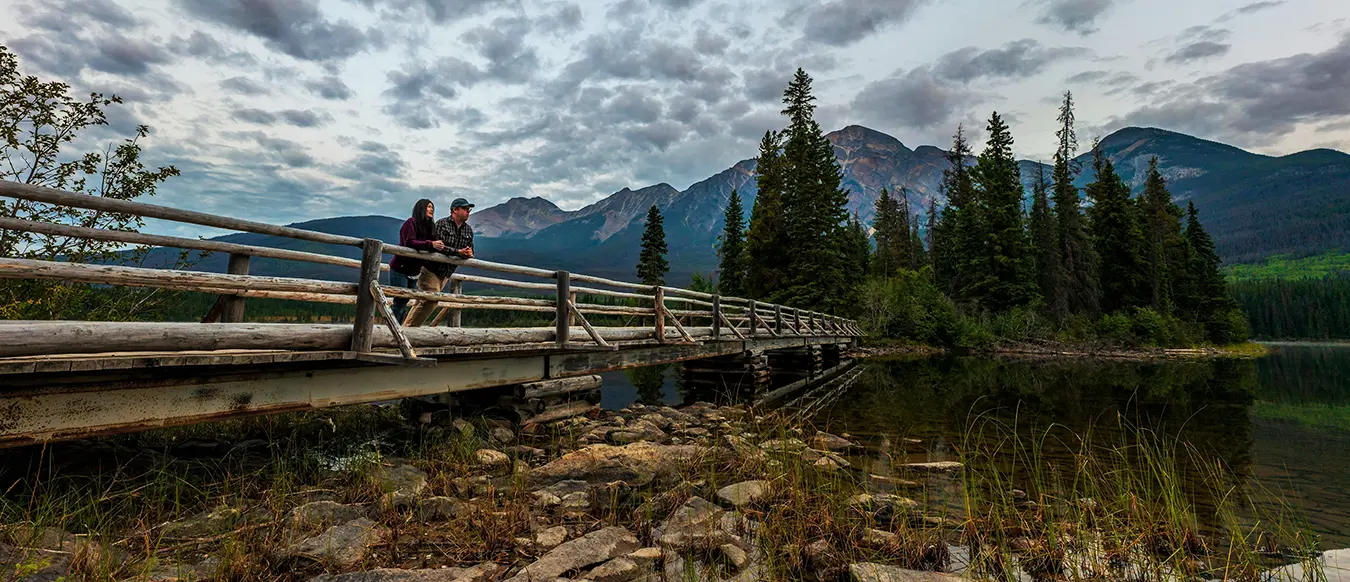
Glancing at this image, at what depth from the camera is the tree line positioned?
123 feet

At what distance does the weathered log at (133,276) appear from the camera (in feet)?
10.8

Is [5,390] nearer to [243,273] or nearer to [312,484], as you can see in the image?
[243,273]

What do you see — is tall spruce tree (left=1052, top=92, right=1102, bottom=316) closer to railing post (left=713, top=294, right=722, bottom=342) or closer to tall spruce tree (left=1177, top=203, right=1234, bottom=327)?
tall spruce tree (left=1177, top=203, right=1234, bottom=327)

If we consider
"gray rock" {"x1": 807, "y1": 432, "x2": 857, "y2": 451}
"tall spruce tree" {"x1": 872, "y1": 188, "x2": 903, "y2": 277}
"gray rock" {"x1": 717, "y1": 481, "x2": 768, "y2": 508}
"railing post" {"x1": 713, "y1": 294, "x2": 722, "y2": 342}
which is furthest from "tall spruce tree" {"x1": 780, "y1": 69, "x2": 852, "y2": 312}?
"gray rock" {"x1": 717, "y1": 481, "x2": 768, "y2": 508}

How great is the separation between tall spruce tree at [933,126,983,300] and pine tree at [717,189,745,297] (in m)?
18.7

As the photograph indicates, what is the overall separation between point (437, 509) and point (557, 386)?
3.73 m

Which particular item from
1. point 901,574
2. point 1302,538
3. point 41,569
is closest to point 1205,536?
point 1302,538

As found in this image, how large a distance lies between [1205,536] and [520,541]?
621 cm

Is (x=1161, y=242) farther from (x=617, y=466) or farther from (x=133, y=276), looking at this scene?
(x=133, y=276)

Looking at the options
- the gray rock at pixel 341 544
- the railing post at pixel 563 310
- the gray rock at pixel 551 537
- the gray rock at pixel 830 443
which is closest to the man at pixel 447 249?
the railing post at pixel 563 310

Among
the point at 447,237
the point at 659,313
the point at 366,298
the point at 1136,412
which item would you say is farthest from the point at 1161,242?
the point at 366,298

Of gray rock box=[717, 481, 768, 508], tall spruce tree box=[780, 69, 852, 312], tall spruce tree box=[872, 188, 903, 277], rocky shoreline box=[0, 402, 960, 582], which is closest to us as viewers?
rocky shoreline box=[0, 402, 960, 582]

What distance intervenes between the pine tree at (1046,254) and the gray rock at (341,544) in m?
47.7

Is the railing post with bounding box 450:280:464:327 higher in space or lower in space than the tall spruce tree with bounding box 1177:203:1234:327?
lower
